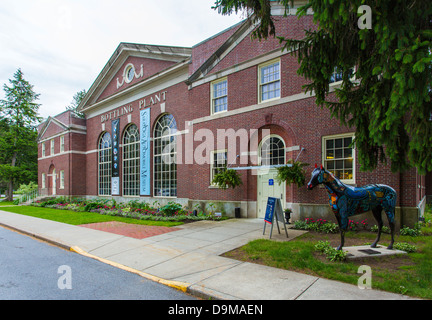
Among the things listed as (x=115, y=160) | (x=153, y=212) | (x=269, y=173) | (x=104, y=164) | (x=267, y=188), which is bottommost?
(x=153, y=212)

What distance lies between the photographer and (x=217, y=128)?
14484mm

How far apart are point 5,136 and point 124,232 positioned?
3638 centimetres

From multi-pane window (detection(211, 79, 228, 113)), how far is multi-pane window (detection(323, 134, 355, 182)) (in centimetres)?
587

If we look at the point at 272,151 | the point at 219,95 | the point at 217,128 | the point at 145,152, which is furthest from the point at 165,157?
the point at 272,151

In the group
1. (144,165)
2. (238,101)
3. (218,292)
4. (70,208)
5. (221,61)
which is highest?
(221,61)

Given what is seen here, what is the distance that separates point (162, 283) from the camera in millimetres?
5227

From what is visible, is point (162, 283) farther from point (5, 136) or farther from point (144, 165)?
point (5, 136)

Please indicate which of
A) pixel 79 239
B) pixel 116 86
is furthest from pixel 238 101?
pixel 116 86

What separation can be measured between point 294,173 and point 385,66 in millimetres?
6235

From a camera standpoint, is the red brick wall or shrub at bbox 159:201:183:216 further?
shrub at bbox 159:201:183:216

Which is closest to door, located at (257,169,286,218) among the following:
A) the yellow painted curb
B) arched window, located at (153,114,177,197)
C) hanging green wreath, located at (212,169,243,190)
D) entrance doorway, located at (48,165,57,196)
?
hanging green wreath, located at (212,169,243,190)

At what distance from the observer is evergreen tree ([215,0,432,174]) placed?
4.28 m

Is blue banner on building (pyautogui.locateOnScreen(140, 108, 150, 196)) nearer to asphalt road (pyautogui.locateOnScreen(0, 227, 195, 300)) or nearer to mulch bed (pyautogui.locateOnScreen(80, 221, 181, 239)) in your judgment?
mulch bed (pyautogui.locateOnScreen(80, 221, 181, 239))

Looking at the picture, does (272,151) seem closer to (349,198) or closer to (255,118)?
(255,118)
